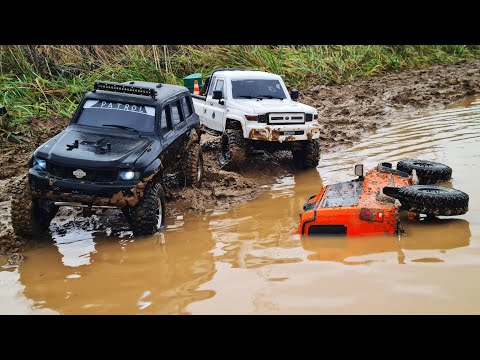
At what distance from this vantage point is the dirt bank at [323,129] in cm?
943

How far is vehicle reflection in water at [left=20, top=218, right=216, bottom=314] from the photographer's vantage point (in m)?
5.95

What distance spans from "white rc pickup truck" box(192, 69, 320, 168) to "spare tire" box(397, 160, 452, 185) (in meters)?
2.06

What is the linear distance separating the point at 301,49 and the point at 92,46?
683cm

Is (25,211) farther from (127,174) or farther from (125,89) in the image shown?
(125,89)

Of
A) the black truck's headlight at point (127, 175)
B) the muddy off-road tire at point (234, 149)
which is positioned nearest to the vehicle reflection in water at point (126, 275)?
the black truck's headlight at point (127, 175)

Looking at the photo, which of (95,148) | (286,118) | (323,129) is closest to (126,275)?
(95,148)

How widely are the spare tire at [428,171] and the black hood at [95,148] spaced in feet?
12.6

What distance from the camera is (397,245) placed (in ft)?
22.8

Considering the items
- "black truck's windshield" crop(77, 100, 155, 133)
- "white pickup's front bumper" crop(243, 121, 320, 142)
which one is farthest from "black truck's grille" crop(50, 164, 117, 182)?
"white pickup's front bumper" crop(243, 121, 320, 142)

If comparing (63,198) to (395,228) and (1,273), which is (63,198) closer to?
(1,273)

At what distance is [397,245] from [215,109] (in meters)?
5.82

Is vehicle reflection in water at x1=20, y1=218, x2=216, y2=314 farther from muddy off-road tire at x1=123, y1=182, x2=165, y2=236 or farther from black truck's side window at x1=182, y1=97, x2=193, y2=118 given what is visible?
black truck's side window at x1=182, y1=97, x2=193, y2=118

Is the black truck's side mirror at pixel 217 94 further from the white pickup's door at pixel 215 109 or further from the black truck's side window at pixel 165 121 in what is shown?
the black truck's side window at pixel 165 121

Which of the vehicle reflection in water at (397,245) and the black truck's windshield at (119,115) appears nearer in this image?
the vehicle reflection in water at (397,245)
